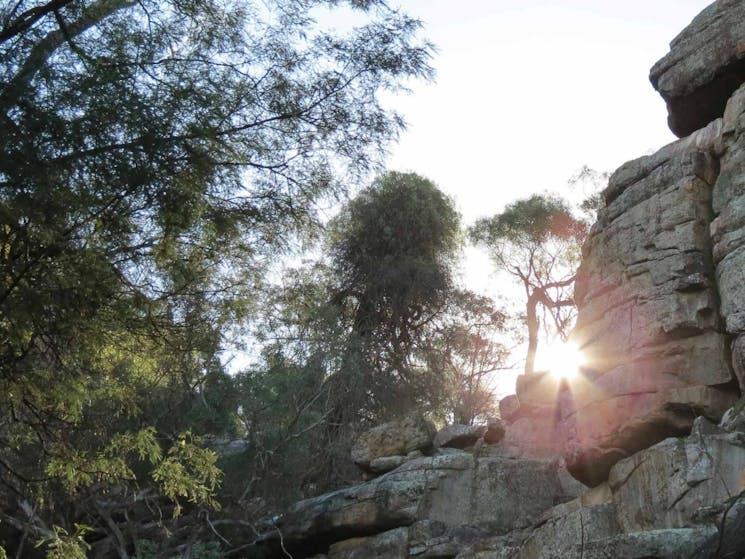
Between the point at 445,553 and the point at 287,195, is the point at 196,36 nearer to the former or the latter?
the point at 287,195

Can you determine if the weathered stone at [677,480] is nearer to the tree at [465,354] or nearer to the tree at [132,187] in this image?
the tree at [132,187]

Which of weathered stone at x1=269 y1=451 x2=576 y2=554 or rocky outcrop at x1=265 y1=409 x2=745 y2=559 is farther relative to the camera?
weathered stone at x1=269 y1=451 x2=576 y2=554

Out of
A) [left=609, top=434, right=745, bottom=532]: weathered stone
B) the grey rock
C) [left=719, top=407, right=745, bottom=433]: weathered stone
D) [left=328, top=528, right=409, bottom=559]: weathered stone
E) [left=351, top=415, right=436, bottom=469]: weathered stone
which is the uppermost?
the grey rock

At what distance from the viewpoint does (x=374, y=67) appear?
877cm

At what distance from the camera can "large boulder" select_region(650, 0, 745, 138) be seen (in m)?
11.8

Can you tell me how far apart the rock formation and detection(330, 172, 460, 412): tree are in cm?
709

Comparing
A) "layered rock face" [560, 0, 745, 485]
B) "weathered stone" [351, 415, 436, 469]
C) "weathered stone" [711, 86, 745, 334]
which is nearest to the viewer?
"weathered stone" [711, 86, 745, 334]

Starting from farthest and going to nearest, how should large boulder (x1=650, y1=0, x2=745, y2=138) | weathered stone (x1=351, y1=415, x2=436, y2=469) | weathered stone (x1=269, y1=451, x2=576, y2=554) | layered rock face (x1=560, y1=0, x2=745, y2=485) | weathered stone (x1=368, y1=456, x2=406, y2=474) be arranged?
weathered stone (x1=351, y1=415, x2=436, y2=469) < weathered stone (x1=368, y1=456, x2=406, y2=474) < weathered stone (x1=269, y1=451, x2=576, y2=554) < large boulder (x1=650, y1=0, x2=745, y2=138) < layered rock face (x1=560, y1=0, x2=745, y2=485)

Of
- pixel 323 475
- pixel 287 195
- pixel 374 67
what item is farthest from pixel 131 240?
pixel 323 475

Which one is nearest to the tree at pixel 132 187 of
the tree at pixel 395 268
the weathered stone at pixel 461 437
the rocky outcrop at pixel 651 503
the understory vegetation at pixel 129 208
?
the understory vegetation at pixel 129 208

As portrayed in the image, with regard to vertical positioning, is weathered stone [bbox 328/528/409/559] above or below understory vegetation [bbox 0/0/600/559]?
below

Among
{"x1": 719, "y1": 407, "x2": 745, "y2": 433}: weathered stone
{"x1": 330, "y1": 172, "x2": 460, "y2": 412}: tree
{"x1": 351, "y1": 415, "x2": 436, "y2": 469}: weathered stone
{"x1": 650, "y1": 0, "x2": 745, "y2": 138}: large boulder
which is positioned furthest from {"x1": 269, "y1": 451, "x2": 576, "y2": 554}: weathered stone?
{"x1": 330, "y1": 172, "x2": 460, "y2": 412}: tree

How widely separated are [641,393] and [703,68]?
502 cm

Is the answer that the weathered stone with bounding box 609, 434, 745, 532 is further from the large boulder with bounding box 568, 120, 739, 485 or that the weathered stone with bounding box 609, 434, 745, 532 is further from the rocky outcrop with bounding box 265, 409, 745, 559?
the large boulder with bounding box 568, 120, 739, 485
